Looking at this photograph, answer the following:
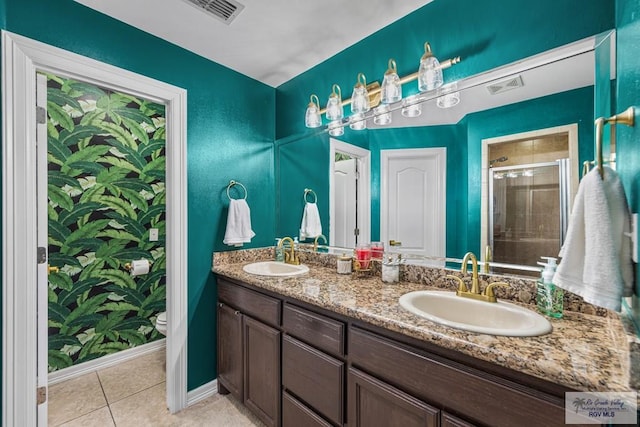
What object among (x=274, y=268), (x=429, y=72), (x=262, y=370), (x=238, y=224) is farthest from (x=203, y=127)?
(x=262, y=370)

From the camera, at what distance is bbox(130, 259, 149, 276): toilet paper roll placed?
246 cm

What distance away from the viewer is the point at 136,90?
67.9 inches

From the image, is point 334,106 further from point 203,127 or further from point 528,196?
point 528,196

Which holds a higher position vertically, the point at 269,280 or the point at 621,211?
the point at 621,211

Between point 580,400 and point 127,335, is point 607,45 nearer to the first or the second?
point 580,400

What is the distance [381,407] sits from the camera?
1.06 meters

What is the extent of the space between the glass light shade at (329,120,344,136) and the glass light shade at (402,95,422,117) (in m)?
0.48

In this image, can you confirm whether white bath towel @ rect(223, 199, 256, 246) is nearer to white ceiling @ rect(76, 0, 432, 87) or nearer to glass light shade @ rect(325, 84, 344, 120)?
glass light shade @ rect(325, 84, 344, 120)

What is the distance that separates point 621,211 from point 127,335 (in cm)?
327

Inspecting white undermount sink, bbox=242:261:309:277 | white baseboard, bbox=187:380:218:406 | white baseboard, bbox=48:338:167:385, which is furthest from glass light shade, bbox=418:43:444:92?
white baseboard, bbox=48:338:167:385

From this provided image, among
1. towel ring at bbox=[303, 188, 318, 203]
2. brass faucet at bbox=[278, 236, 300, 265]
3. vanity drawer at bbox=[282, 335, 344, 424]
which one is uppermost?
towel ring at bbox=[303, 188, 318, 203]

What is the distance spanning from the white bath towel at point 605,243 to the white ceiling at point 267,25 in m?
1.34

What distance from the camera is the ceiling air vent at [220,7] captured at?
152 centimetres

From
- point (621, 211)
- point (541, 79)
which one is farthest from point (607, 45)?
point (621, 211)
